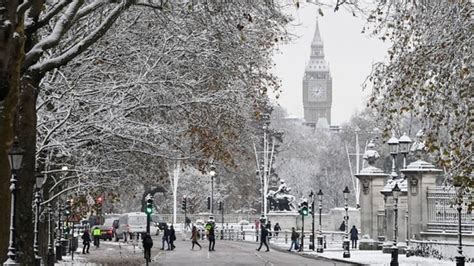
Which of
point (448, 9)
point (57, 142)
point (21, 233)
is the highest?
point (448, 9)

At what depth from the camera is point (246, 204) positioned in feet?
367

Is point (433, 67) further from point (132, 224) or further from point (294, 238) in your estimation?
point (132, 224)

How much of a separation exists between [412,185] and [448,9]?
25220 mm

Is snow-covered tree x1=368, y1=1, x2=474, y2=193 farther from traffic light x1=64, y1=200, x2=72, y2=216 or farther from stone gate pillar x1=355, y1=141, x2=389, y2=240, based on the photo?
stone gate pillar x1=355, y1=141, x2=389, y2=240

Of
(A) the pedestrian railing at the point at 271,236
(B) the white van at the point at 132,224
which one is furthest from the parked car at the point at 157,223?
(A) the pedestrian railing at the point at 271,236

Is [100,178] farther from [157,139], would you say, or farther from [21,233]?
[21,233]

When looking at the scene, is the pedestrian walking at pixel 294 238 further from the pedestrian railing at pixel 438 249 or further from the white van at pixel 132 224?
the white van at pixel 132 224

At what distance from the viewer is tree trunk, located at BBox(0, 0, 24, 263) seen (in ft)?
40.0

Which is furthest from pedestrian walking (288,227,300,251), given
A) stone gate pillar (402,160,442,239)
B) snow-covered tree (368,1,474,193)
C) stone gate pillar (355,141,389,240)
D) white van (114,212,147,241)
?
snow-covered tree (368,1,474,193)

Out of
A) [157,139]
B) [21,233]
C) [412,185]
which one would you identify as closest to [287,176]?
[412,185]

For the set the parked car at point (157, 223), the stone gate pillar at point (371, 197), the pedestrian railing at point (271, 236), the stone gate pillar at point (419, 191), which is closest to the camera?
the stone gate pillar at point (419, 191)

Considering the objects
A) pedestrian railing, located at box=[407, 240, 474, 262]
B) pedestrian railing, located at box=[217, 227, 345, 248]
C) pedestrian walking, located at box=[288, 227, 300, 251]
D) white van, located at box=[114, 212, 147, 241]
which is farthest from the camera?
white van, located at box=[114, 212, 147, 241]

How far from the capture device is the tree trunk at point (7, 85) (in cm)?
1220

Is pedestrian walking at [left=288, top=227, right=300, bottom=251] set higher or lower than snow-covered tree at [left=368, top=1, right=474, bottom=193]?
lower
